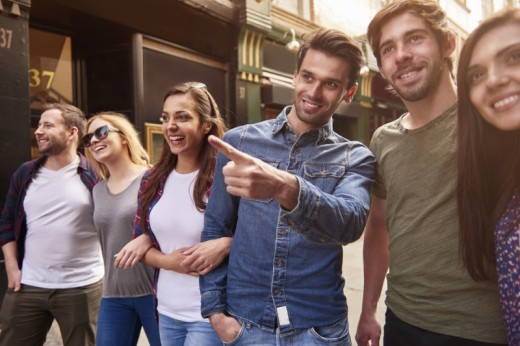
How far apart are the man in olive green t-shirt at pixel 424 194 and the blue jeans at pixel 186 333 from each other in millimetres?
865

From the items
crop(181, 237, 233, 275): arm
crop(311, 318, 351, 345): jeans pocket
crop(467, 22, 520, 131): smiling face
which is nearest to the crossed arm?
crop(181, 237, 233, 275): arm

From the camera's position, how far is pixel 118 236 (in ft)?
8.89

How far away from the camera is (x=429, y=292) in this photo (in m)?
1.75

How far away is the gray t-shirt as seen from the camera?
259 cm

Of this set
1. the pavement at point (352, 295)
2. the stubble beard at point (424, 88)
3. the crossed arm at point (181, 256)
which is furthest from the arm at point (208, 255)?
the pavement at point (352, 295)

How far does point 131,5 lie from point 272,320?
18.4 feet

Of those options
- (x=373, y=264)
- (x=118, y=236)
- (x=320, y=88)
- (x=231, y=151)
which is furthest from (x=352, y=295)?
(x=231, y=151)

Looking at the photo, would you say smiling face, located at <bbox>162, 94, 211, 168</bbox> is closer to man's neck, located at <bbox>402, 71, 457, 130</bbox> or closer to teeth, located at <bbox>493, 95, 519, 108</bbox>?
A: man's neck, located at <bbox>402, 71, 457, 130</bbox>

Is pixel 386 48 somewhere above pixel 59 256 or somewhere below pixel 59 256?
above

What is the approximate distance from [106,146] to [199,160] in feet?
3.01

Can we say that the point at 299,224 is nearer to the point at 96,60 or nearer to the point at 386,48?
the point at 386,48

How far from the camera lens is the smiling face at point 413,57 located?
185 centimetres

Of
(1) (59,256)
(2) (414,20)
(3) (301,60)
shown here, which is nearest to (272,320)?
(3) (301,60)

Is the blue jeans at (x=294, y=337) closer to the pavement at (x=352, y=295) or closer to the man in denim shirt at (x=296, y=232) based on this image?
the man in denim shirt at (x=296, y=232)
